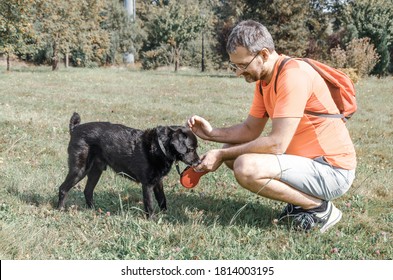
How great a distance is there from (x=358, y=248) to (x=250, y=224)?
37.5 inches

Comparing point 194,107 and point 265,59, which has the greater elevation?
point 265,59

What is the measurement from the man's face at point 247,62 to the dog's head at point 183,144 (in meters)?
0.84

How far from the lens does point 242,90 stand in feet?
57.1

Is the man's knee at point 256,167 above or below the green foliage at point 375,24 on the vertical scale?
below

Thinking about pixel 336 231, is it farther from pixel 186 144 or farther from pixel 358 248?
pixel 186 144

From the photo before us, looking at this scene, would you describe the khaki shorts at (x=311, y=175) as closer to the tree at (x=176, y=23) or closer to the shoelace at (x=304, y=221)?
the shoelace at (x=304, y=221)

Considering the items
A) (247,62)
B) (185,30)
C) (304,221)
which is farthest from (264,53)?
(185,30)

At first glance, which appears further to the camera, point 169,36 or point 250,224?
point 169,36

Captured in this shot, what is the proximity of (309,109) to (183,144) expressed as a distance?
122 centimetres

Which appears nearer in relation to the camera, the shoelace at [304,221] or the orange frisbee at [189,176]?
the shoelace at [304,221]

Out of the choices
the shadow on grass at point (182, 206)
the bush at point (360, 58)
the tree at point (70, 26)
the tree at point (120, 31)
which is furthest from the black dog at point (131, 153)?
the tree at point (120, 31)

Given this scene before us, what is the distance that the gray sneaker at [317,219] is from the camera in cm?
389

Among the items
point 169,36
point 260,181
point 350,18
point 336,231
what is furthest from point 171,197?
point 169,36

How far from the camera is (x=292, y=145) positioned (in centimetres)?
402
